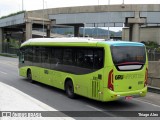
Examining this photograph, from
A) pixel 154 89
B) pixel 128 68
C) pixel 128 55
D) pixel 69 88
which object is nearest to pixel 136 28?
pixel 154 89

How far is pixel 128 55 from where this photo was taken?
1255 cm

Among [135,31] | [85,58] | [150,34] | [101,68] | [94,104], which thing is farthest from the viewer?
[150,34]

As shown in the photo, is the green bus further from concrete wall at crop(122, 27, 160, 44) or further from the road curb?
concrete wall at crop(122, 27, 160, 44)

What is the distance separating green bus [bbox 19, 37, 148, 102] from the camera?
12.1 meters

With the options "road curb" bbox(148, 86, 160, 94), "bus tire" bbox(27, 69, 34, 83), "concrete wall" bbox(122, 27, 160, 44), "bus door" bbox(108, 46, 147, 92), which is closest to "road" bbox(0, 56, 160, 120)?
"road curb" bbox(148, 86, 160, 94)

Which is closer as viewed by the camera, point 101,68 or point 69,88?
point 101,68

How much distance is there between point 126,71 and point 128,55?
2.12ft

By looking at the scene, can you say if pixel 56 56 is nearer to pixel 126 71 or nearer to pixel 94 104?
pixel 94 104

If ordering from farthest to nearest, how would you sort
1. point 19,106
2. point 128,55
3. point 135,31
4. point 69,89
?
point 135,31
point 69,89
point 128,55
point 19,106

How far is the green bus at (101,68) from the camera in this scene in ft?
39.7

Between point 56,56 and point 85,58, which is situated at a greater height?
point 85,58

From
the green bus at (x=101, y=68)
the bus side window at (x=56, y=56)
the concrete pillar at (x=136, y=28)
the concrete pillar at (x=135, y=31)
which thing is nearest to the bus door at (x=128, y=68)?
the green bus at (x=101, y=68)

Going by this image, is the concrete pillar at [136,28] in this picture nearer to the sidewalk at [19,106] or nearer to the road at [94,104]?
the road at [94,104]

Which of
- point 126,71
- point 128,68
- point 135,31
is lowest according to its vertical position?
point 126,71
